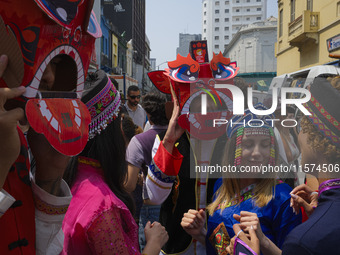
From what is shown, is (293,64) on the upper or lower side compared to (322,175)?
upper

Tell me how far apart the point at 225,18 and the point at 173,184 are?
9381 cm

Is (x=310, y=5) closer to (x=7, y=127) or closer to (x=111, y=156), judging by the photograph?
(x=111, y=156)

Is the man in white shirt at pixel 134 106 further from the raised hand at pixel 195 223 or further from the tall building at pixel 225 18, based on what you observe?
the tall building at pixel 225 18

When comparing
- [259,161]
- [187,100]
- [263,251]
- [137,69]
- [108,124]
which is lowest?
[263,251]

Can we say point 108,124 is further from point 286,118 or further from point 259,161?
point 286,118

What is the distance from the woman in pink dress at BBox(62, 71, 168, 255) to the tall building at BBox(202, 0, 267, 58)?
87.7 meters

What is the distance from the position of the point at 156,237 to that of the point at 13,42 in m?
1.25

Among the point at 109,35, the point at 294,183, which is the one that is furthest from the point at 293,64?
the point at 294,183

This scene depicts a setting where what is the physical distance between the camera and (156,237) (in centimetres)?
179

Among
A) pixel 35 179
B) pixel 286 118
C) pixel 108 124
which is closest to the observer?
pixel 35 179

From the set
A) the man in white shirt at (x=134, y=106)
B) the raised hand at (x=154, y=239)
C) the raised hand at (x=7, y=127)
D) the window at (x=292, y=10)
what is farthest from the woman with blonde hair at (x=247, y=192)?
the window at (x=292, y=10)

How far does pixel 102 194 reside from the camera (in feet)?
5.05

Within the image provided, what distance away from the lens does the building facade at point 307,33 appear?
46.4 ft

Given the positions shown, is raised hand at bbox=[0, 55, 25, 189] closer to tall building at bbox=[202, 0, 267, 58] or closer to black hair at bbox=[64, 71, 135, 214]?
black hair at bbox=[64, 71, 135, 214]
